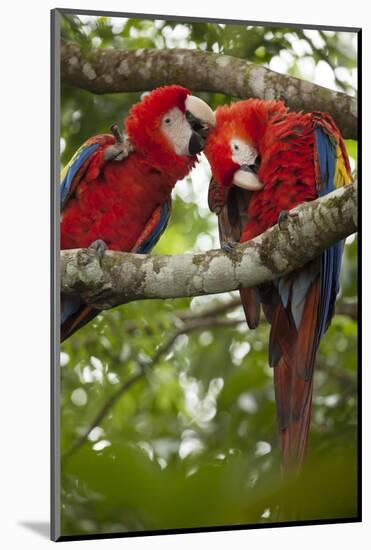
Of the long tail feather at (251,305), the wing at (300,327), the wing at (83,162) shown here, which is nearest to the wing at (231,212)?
the long tail feather at (251,305)

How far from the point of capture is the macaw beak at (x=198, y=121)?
3385 mm

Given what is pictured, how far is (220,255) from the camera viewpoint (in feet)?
11.2

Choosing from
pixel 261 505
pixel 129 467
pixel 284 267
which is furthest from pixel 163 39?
pixel 261 505

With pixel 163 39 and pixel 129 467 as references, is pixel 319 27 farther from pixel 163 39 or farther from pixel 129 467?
pixel 129 467

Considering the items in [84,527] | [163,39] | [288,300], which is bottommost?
[84,527]

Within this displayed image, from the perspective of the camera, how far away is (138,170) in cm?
339

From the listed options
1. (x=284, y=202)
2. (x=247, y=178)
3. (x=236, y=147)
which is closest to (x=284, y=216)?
(x=284, y=202)

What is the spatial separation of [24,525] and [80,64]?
1.56 m

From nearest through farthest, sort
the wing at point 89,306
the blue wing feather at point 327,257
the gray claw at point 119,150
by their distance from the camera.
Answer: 1. the wing at point 89,306
2. the gray claw at point 119,150
3. the blue wing feather at point 327,257

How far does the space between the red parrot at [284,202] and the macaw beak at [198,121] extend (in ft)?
0.09

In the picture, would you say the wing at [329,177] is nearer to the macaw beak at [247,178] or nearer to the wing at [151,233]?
the macaw beak at [247,178]

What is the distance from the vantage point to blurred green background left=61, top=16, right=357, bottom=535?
328cm

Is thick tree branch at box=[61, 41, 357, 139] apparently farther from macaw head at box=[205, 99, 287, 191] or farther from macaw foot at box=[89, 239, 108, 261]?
macaw foot at box=[89, 239, 108, 261]

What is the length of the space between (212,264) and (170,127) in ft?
1.61
